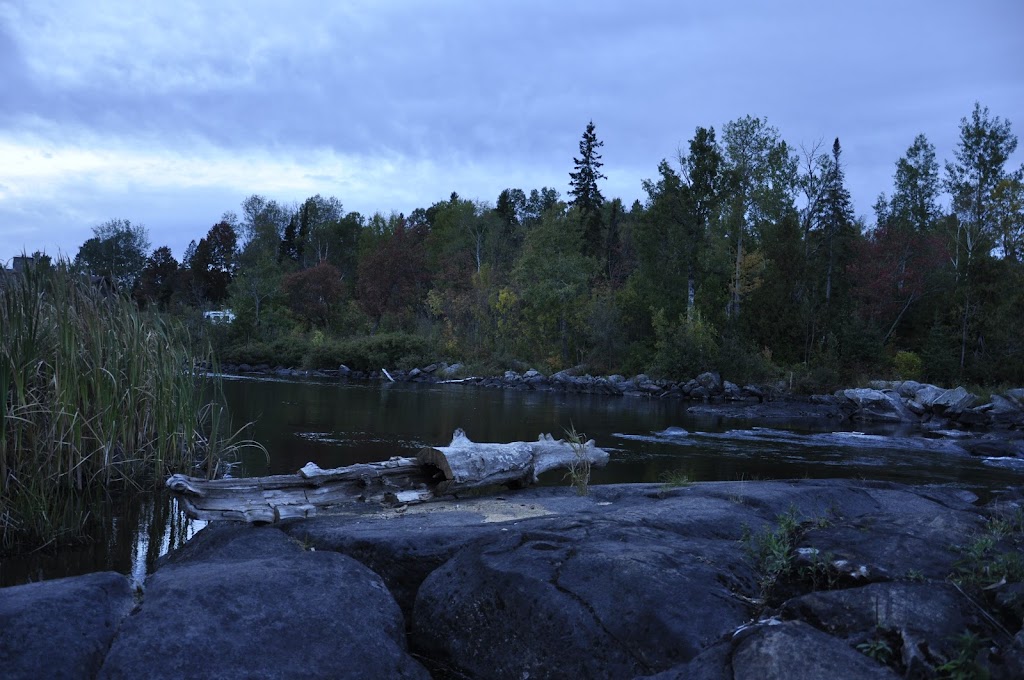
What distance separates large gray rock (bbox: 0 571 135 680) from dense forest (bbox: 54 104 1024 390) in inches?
908

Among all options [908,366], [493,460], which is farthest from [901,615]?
[908,366]

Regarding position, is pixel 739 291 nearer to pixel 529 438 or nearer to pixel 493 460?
pixel 529 438

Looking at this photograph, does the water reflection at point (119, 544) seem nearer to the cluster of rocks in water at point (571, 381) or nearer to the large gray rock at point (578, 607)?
the large gray rock at point (578, 607)

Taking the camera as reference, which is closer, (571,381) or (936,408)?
(936,408)

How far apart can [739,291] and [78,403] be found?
3398 cm

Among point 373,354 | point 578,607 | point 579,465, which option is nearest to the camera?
point 578,607

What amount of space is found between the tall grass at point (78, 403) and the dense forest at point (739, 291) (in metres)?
18.8

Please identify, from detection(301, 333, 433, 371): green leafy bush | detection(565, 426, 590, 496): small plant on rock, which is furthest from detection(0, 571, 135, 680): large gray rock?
detection(301, 333, 433, 371): green leafy bush

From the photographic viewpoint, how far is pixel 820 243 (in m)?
37.3

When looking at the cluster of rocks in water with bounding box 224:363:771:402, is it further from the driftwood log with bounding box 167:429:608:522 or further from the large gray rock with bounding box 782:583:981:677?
the large gray rock with bounding box 782:583:981:677

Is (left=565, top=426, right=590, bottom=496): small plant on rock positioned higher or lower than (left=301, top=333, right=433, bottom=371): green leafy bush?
lower

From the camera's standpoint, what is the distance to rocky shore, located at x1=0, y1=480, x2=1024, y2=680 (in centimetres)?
289

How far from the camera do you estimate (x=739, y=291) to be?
37219 mm

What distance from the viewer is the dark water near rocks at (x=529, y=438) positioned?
22.9 feet
